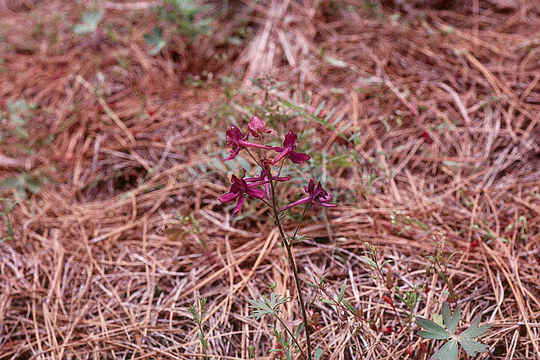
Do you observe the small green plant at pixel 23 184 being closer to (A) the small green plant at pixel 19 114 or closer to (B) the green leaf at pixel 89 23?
(A) the small green plant at pixel 19 114

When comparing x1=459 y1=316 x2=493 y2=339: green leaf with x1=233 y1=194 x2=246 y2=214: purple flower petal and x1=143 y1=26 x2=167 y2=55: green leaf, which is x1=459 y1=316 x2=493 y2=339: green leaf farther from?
x1=143 y1=26 x2=167 y2=55: green leaf

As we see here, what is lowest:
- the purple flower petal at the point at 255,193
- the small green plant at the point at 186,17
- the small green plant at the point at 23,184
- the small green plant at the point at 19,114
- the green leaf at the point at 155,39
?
the small green plant at the point at 23,184

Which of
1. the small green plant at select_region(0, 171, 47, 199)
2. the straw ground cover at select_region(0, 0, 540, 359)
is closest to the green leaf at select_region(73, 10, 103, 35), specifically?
the straw ground cover at select_region(0, 0, 540, 359)

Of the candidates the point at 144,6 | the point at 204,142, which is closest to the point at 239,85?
the point at 204,142

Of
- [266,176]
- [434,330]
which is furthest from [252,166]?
[434,330]

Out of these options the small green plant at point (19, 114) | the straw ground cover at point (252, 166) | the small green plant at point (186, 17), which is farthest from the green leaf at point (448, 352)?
the small green plant at point (19, 114)

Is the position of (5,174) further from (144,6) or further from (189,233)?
(144,6)
